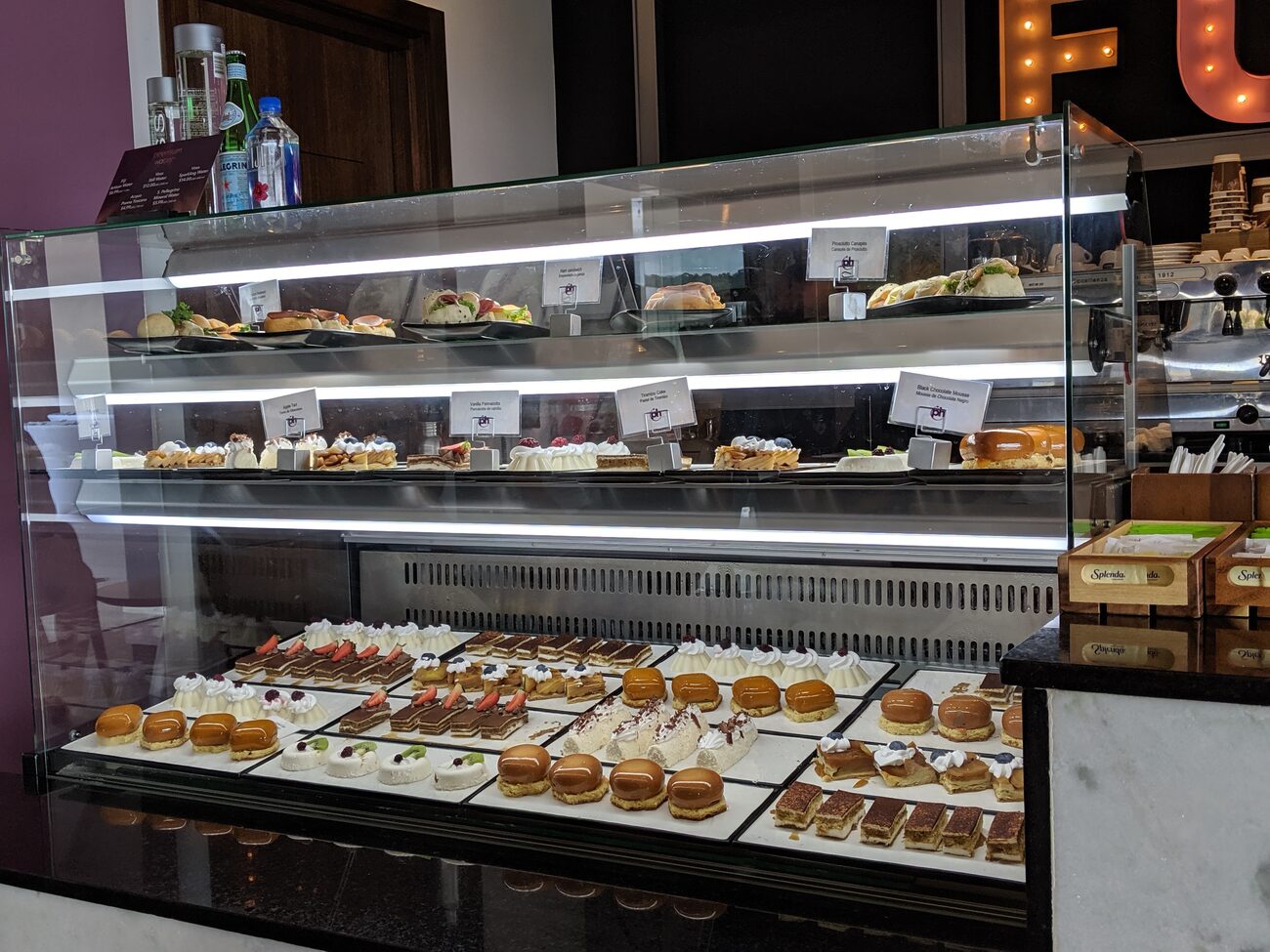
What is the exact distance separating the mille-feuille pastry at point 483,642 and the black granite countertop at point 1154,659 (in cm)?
165

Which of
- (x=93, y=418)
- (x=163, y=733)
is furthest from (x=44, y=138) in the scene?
(x=163, y=733)

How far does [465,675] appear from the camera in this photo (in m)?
2.73

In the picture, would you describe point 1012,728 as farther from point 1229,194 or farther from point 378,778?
point 1229,194

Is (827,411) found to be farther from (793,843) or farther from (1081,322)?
(793,843)

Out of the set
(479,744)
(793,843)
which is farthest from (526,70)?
(793,843)

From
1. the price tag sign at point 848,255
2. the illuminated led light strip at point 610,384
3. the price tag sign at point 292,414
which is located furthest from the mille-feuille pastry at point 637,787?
the price tag sign at point 292,414

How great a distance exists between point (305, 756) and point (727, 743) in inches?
34.4

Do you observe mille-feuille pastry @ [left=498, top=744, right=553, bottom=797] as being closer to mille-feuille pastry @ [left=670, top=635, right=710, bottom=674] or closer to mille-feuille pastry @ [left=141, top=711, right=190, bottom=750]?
mille-feuille pastry @ [left=670, top=635, right=710, bottom=674]

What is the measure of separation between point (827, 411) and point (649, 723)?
733 millimetres

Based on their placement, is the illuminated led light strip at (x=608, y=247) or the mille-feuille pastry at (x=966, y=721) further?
the mille-feuille pastry at (x=966, y=721)

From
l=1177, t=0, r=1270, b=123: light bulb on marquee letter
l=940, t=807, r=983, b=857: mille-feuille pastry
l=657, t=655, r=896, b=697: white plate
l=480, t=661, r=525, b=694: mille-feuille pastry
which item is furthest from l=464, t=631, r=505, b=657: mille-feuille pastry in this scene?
l=1177, t=0, r=1270, b=123: light bulb on marquee letter

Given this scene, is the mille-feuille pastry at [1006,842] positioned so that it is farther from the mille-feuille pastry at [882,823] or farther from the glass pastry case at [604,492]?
the mille-feuille pastry at [882,823]

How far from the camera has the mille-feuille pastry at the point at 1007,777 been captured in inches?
77.9

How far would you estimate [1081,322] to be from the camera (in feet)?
5.94
